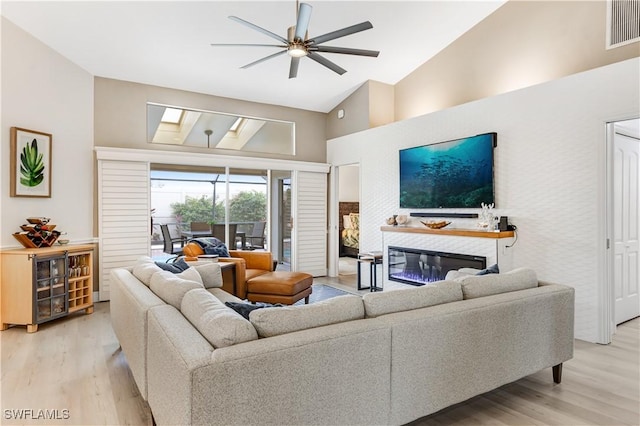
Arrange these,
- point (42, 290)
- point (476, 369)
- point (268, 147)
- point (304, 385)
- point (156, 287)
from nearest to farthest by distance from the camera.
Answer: point (304, 385) → point (476, 369) → point (156, 287) → point (42, 290) → point (268, 147)

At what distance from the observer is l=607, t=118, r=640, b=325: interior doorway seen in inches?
162

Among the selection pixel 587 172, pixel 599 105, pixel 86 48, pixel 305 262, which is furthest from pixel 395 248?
pixel 86 48

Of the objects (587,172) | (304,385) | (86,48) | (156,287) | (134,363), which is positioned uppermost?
(86,48)

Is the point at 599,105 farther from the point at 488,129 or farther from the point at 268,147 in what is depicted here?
the point at 268,147

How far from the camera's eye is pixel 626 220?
13.9 ft

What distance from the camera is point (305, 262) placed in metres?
7.07

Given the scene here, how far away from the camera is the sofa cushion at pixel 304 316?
5.81 ft

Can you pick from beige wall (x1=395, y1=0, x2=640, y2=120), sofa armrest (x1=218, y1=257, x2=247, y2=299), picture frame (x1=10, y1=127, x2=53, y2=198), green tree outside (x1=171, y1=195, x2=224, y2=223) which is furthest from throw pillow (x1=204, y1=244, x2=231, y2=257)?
beige wall (x1=395, y1=0, x2=640, y2=120)

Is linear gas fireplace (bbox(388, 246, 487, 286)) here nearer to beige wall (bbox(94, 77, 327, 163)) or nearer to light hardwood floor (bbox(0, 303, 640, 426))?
light hardwood floor (bbox(0, 303, 640, 426))

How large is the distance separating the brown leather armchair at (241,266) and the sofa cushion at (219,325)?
8.26 feet

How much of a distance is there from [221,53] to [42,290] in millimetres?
3603

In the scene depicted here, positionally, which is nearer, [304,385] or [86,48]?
[304,385]

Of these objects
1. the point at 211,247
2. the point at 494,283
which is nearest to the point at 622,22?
the point at 494,283

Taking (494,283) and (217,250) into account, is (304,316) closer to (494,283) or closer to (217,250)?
(494,283)
